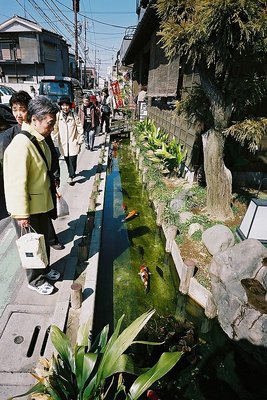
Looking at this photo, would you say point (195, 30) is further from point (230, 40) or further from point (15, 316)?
point (15, 316)

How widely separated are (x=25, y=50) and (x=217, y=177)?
35.5 m

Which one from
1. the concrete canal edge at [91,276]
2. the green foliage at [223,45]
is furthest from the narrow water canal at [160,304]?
the green foliage at [223,45]

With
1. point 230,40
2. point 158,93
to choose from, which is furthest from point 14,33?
point 230,40

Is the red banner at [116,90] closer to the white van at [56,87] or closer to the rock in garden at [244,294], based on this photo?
the white van at [56,87]

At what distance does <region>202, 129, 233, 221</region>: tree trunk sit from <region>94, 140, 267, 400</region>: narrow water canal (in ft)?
4.94

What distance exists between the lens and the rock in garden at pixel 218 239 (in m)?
4.52

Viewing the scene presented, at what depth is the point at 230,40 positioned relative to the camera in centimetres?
365

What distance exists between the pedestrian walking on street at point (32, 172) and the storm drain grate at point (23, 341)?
1.37 ft

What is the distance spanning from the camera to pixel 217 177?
17.6 ft

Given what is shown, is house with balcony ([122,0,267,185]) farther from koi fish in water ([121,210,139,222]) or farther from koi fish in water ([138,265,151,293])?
koi fish in water ([138,265,151,293])

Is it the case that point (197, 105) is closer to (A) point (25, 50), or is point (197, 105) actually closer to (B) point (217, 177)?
(B) point (217, 177)

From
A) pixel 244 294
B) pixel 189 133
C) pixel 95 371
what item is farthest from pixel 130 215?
pixel 95 371

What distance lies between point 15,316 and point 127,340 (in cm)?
177

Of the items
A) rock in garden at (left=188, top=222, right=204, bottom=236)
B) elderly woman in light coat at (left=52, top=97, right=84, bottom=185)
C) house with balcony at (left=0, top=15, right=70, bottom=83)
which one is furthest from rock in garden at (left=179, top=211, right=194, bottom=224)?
house with balcony at (left=0, top=15, right=70, bottom=83)
